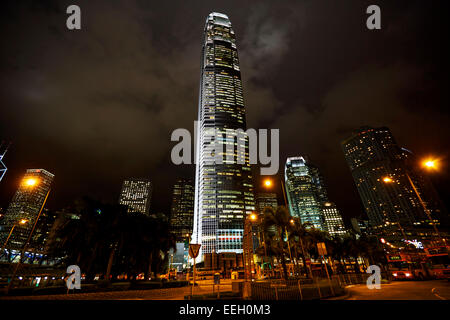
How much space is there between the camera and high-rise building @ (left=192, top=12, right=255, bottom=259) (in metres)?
141

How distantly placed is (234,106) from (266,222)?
165 metres

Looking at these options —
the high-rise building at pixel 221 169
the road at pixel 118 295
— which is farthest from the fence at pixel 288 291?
the high-rise building at pixel 221 169

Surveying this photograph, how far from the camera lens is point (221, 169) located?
16025cm

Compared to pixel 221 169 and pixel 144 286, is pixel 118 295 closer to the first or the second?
pixel 144 286

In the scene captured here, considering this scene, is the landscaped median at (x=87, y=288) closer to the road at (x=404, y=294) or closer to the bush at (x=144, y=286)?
the bush at (x=144, y=286)

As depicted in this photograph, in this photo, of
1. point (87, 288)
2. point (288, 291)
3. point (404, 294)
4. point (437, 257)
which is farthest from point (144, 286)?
point (437, 257)

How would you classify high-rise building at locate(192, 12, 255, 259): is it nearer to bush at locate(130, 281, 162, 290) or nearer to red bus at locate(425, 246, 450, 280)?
red bus at locate(425, 246, 450, 280)

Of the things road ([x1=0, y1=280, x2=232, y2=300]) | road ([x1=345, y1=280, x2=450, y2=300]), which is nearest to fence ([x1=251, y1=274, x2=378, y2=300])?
road ([x1=345, y1=280, x2=450, y2=300])

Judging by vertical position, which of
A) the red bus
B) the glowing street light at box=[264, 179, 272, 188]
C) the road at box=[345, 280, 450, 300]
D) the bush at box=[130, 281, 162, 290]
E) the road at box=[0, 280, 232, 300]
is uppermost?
the glowing street light at box=[264, 179, 272, 188]

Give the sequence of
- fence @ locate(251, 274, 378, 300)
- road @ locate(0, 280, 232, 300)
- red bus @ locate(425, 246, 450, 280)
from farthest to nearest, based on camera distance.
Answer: red bus @ locate(425, 246, 450, 280), road @ locate(0, 280, 232, 300), fence @ locate(251, 274, 378, 300)

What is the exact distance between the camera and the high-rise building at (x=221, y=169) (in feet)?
461
